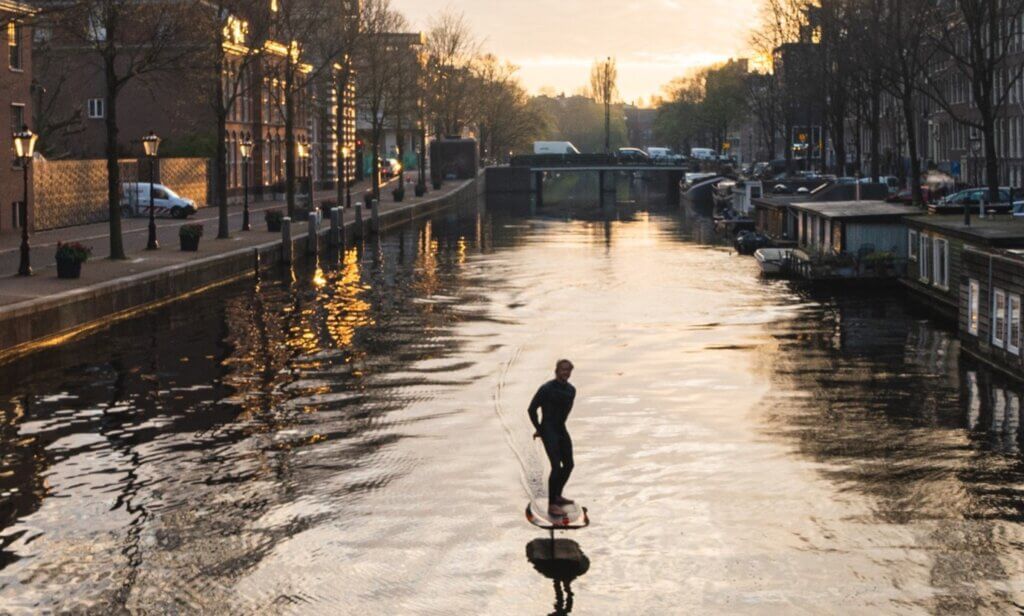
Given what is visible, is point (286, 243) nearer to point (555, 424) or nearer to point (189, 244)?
point (189, 244)

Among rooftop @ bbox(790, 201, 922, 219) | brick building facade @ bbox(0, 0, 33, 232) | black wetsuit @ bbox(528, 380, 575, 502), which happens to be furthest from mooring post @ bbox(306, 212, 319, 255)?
black wetsuit @ bbox(528, 380, 575, 502)

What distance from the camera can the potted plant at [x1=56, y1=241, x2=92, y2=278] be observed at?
46.2 meters

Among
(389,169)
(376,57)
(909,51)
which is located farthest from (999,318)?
(389,169)

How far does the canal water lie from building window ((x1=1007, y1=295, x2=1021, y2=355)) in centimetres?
85

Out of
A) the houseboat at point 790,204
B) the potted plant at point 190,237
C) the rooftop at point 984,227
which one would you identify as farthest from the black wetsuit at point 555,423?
the houseboat at point 790,204

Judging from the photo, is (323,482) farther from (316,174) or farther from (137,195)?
(316,174)

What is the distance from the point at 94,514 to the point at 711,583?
344 inches

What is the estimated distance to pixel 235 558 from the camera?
66.0 feet

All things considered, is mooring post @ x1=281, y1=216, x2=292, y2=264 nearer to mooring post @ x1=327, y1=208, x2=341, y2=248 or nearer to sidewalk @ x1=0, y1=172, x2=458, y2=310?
sidewalk @ x1=0, y1=172, x2=458, y2=310

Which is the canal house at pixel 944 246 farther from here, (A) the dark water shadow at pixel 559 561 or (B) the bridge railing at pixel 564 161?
(B) the bridge railing at pixel 564 161

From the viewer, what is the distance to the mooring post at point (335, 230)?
77938mm

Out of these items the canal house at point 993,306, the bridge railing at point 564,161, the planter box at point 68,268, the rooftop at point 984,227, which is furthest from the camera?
the bridge railing at point 564,161

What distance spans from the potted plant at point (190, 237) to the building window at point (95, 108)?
1679 inches

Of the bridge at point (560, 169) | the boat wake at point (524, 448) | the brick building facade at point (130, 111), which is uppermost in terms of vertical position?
the brick building facade at point (130, 111)
